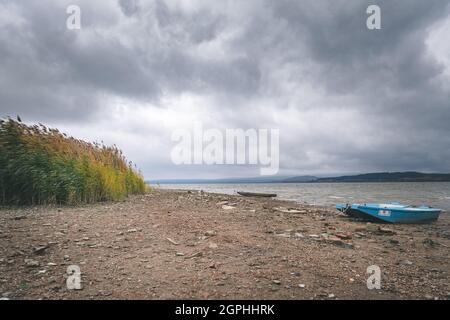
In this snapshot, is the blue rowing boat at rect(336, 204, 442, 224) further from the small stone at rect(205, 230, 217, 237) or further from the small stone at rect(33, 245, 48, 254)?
the small stone at rect(33, 245, 48, 254)

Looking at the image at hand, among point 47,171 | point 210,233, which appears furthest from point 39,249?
point 47,171

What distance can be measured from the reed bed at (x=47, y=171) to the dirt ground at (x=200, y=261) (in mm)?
2576

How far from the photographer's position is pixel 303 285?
3.60 meters

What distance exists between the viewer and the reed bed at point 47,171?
949 cm

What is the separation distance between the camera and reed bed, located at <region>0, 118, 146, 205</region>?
949 centimetres

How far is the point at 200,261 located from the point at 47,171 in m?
7.96

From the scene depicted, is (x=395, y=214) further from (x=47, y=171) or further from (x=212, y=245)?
(x=47, y=171)

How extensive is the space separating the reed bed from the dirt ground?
258 cm

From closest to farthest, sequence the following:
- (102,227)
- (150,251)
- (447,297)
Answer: (447,297)
(150,251)
(102,227)

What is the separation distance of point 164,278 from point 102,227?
3369 millimetres

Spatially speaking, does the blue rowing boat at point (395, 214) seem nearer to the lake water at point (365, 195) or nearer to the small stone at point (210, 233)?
the small stone at point (210, 233)

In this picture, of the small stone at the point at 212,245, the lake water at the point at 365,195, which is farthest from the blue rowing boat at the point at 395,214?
the small stone at the point at 212,245
